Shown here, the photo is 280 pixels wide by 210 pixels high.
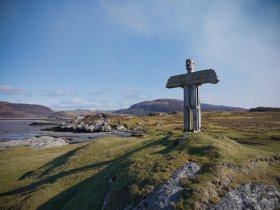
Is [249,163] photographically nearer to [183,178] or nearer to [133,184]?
[183,178]

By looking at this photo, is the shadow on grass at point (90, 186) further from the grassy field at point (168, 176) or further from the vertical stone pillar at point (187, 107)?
the vertical stone pillar at point (187, 107)

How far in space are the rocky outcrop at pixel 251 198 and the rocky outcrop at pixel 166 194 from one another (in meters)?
1.86

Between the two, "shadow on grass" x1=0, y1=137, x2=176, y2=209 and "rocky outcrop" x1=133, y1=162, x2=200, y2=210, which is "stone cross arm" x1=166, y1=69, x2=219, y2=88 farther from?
"rocky outcrop" x1=133, y1=162, x2=200, y2=210

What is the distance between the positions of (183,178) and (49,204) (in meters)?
11.1

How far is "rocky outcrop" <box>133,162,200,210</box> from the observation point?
10.7m

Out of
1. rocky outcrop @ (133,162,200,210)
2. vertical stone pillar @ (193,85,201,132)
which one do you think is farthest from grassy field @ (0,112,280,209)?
vertical stone pillar @ (193,85,201,132)

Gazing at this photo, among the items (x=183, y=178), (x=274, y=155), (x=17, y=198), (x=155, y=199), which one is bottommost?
Answer: (x=17, y=198)

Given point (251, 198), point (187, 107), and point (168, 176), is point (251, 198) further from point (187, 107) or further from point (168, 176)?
point (187, 107)

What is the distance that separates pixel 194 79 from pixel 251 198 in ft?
36.6

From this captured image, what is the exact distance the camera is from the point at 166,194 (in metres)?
11.2

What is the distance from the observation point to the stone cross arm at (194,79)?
1847cm

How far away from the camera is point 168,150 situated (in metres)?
16.1

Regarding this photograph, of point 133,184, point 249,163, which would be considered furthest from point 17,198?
point 249,163

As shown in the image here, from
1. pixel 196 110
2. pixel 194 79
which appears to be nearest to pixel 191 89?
pixel 194 79
